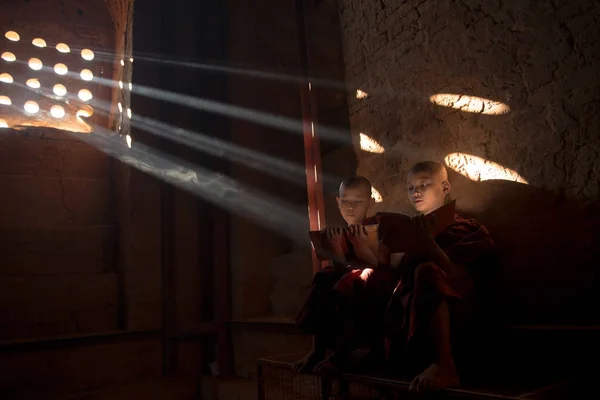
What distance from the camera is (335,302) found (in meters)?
2.50

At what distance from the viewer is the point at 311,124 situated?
396 cm

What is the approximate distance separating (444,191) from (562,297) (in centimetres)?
78

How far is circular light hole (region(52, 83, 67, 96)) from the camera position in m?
5.62

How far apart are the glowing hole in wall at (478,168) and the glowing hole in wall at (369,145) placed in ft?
2.05

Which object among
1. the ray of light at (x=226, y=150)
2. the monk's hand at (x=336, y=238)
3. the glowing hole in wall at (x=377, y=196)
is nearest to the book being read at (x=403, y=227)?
the monk's hand at (x=336, y=238)

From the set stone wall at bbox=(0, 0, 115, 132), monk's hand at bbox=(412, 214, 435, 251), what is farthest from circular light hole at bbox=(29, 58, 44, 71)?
monk's hand at bbox=(412, 214, 435, 251)

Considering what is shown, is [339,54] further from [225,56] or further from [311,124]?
[225,56]

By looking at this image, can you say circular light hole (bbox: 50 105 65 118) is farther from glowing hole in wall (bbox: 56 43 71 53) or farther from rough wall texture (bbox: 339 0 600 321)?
rough wall texture (bbox: 339 0 600 321)

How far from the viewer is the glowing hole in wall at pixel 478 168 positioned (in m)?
2.51

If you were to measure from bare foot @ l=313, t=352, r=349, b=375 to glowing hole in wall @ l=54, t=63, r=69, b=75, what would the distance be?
527 centimetres

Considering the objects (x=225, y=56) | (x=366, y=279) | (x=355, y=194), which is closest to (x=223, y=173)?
(x=225, y=56)

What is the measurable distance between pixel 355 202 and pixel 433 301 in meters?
0.93

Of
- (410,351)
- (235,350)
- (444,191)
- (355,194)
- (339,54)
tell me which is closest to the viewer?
(410,351)

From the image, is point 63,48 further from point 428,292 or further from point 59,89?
point 428,292
